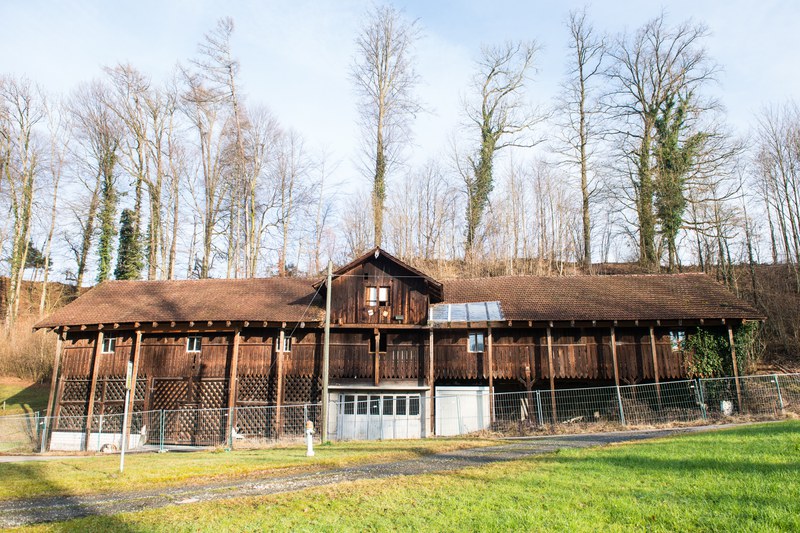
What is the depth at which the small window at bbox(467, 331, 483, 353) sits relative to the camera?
85.5ft

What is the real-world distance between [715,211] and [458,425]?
24363 millimetres

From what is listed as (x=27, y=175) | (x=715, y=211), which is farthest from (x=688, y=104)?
(x=27, y=175)

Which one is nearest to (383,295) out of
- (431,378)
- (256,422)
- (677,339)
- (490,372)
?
(431,378)

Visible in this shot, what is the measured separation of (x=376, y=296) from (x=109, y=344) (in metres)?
13.4

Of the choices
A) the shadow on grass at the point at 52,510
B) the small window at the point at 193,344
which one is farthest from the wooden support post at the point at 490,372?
the shadow on grass at the point at 52,510

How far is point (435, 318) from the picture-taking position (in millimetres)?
26516

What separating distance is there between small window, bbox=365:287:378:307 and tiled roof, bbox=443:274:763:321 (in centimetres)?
413

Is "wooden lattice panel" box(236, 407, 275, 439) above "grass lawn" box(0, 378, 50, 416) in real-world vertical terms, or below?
below

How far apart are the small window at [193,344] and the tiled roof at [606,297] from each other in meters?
12.5

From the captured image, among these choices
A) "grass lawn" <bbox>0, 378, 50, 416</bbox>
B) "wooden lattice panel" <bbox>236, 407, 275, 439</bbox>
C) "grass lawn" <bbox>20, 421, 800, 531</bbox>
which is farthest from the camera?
"grass lawn" <bbox>0, 378, 50, 416</bbox>

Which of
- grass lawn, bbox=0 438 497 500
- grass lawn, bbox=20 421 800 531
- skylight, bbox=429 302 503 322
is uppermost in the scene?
Answer: skylight, bbox=429 302 503 322

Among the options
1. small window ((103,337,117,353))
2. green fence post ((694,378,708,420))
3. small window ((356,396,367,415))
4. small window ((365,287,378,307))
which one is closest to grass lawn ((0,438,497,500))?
small window ((356,396,367,415))

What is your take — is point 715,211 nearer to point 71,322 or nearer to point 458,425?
point 458,425

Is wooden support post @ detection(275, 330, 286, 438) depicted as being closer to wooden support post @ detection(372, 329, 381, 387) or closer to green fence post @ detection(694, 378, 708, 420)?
wooden support post @ detection(372, 329, 381, 387)
